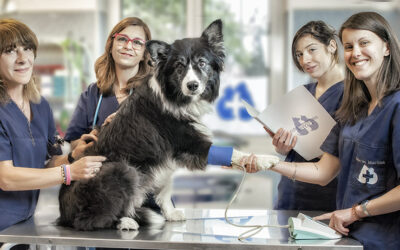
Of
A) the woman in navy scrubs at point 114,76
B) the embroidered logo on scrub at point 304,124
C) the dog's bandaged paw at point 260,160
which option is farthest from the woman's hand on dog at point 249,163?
the woman in navy scrubs at point 114,76

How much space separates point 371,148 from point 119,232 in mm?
1040

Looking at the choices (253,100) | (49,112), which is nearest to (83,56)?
(253,100)

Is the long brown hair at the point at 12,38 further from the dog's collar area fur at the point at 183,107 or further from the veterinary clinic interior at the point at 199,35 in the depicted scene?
the veterinary clinic interior at the point at 199,35

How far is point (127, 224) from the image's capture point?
1756 mm

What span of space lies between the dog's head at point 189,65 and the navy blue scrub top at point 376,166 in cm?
65

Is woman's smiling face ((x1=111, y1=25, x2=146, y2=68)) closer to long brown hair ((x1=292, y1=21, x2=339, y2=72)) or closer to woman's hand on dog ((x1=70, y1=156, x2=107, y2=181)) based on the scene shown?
woman's hand on dog ((x1=70, y1=156, x2=107, y2=181))

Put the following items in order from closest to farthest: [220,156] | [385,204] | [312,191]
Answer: [385,204]
[220,156]
[312,191]

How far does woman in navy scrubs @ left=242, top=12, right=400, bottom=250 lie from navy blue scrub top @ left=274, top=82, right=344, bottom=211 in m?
0.35

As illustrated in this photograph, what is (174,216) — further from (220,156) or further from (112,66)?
(112,66)

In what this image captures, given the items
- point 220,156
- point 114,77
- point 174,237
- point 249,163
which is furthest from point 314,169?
point 114,77

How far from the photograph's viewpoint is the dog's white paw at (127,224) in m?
1.75

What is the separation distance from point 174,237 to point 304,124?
0.83 m

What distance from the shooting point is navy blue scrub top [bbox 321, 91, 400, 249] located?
151cm

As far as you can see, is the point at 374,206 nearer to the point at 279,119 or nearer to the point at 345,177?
the point at 345,177
